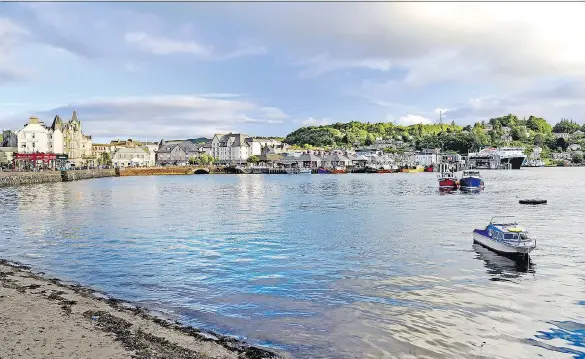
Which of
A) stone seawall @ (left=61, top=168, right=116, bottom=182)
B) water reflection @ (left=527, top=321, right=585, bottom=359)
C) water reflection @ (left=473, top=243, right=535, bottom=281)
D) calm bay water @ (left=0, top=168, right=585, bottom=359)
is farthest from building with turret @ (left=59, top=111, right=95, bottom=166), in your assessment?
water reflection @ (left=527, top=321, right=585, bottom=359)

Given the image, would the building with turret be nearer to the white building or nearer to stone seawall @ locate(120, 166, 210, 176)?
the white building

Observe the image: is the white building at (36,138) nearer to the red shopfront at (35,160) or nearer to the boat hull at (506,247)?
the red shopfront at (35,160)

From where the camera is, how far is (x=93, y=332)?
12.8 m

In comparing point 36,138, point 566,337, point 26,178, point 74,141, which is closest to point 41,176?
point 26,178

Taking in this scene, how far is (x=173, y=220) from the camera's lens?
44.2 m

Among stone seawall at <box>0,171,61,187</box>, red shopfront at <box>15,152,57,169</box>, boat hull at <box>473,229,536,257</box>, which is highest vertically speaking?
red shopfront at <box>15,152,57,169</box>

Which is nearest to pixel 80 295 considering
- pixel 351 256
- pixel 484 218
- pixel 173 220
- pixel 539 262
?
pixel 351 256

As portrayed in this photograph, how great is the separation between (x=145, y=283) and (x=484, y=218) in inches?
1295

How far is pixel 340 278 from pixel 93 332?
37.8 feet

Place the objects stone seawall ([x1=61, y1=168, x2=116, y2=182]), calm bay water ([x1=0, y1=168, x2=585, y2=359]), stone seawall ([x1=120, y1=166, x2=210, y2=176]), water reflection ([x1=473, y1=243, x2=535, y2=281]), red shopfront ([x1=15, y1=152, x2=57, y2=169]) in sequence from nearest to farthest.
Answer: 1. calm bay water ([x1=0, y1=168, x2=585, y2=359])
2. water reflection ([x1=473, y1=243, x2=535, y2=281])
3. stone seawall ([x1=61, y1=168, x2=116, y2=182])
4. red shopfront ([x1=15, y1=152, x2=57, y2=169])
5. stone seawall ([x1=120, y1=166, x2=210, y2=176])

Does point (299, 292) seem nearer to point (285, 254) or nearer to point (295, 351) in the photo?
point (295, 351)

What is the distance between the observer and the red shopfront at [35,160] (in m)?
133

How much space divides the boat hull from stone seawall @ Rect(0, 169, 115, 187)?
8983 centimetres

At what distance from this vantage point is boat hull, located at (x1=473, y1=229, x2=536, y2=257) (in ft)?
82.1
